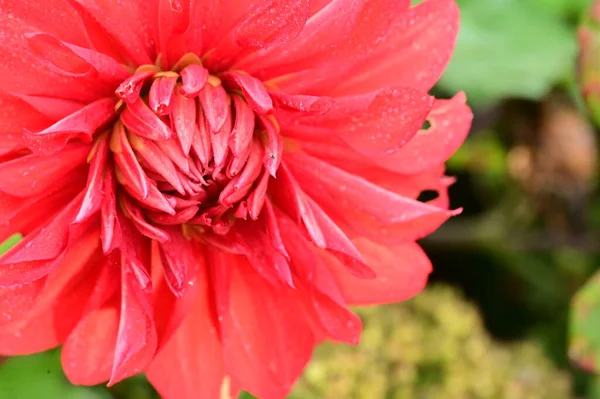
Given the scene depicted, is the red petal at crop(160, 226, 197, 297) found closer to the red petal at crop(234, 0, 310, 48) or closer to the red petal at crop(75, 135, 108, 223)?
the red petal at crop(75, 135, 108, 223)

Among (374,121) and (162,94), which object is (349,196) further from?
(162,94)

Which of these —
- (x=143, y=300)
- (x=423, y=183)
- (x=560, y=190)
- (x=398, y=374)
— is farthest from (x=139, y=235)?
(x=560, y=190)

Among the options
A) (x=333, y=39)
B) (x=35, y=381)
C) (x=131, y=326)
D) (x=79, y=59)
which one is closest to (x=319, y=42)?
(x=333, y=39)

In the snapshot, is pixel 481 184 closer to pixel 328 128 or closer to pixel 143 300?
pixel 328 128

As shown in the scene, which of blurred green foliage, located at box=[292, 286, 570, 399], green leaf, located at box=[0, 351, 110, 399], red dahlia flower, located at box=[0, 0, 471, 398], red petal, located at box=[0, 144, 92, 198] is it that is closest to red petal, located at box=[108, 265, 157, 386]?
red dahlia flower, located at box=[0, 0, 471, 398]

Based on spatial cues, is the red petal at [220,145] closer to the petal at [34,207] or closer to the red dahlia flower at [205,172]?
the red dahlia flower at [205,172]

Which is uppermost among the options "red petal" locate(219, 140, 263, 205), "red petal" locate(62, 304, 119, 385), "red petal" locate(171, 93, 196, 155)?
"red petal" locate(171, 93, 196, 155)
